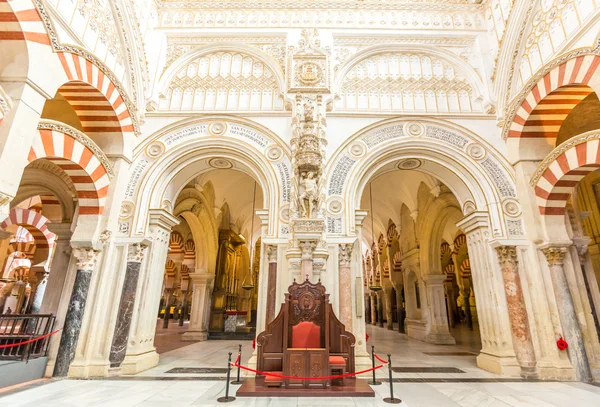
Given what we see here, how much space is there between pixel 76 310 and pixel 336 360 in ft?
16.1

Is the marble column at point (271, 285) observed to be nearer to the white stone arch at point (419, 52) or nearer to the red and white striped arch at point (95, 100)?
the red and white striped arch at point (95, 100)

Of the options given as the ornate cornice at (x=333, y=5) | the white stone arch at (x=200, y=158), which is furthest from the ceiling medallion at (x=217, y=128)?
the ornate cornice at (x=333, y=5)

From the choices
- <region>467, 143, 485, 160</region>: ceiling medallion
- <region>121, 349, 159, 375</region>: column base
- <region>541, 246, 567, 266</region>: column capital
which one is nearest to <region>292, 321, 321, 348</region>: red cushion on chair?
<region>121, 349, 159, 375</region>: column base

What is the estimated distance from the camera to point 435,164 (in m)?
7.50

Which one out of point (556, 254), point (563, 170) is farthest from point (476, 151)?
point (556, 254)

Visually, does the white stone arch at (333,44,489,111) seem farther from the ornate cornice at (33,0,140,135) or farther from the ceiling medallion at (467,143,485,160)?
the ornate cornice at (33,0,140,135)

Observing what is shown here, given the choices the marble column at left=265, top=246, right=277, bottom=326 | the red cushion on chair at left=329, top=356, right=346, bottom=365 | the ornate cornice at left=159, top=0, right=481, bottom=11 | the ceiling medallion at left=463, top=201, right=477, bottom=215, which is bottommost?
the red cushion on chair at left=329, top=356, right=346, bottom=365

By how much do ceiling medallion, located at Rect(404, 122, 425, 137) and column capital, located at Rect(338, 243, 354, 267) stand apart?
10.4 feet

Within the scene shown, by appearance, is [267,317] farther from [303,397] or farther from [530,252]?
[530,252]

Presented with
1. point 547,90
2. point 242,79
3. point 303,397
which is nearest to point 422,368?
point 303,397

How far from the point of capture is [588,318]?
5973mm

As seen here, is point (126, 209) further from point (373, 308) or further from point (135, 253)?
point (373, 308)

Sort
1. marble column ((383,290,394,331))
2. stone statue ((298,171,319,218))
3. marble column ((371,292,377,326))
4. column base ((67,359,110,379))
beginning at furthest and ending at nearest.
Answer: marble column ((371,292,377,326))
marble column ((383,290,394,331))
stone statue ((298,171,319,218))
column base ((67,359,110,379))

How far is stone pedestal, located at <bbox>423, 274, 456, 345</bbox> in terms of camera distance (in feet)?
33.3
